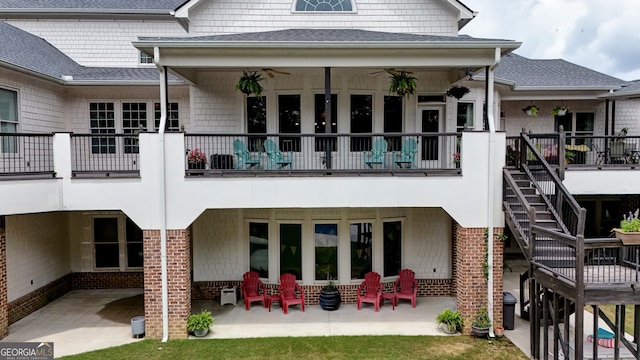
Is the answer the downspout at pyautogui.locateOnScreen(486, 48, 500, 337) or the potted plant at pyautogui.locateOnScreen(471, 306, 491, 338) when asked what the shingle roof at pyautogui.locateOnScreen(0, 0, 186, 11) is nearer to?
the downspout at pyautogui.locateOnScreen(486, 48, 500, 337)

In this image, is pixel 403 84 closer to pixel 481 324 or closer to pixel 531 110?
pixel 481 324

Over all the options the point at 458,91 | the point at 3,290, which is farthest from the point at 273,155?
the point at 3,290

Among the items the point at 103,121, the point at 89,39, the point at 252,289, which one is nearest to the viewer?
the point at 252,289

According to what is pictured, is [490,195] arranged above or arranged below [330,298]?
above

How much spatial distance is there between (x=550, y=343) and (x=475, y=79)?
787 centimetres

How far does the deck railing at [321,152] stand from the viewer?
1148 cm

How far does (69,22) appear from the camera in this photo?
16.8 m

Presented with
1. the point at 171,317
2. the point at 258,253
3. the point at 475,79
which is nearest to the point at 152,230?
the point at 171,317

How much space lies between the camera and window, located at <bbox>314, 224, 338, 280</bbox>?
42.3 feet

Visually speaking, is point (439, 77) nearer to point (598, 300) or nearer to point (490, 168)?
point (490, 168)

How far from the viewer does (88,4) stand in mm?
17219

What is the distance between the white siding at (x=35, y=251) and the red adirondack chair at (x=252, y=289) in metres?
A: 6.00

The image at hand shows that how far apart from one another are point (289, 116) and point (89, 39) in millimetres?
9593

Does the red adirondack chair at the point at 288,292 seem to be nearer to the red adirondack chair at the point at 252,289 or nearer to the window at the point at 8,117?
the red adirondack chair at the point at 252,289
